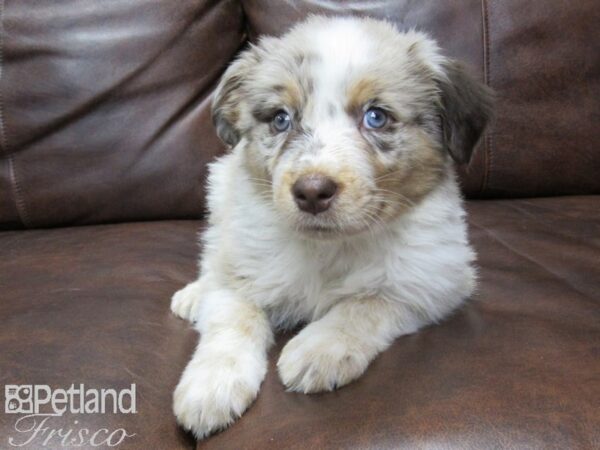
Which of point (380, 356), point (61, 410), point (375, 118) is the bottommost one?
point (380, 356)

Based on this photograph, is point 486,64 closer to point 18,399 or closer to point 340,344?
point 340,344

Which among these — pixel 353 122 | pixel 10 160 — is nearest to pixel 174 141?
pixel 10 160

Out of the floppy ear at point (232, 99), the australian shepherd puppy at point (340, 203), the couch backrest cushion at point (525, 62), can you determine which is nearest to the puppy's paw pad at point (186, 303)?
the australian shepherd puppy at point (340, 203)

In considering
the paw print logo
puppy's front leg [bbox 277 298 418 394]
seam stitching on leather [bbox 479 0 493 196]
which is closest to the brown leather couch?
seam stitching on leather [bbox 479 0 493 196]

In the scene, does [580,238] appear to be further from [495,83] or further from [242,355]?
[242,355]

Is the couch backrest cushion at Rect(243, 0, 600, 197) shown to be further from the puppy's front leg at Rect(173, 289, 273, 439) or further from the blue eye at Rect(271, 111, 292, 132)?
the puppy's front leg at Rect(173, 289, 273, 439)

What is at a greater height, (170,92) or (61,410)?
(170,92)

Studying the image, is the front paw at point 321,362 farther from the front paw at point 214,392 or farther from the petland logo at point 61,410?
the petland logo at point 61,410
